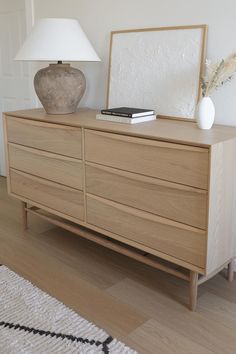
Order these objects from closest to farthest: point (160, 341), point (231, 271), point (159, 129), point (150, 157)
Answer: point (160, 341) → point (150, 157) → point (159, 129) → point (231, 271)

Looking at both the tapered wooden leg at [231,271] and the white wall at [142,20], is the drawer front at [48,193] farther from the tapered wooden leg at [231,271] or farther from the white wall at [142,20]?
the tapered wooden leg at [231,271]

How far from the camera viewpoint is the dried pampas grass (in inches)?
71.6

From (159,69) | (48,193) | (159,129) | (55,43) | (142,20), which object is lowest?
(48,193)

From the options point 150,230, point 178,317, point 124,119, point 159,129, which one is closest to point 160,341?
point 178,317

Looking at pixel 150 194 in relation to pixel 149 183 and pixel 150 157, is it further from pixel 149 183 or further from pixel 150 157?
pixel 150 157

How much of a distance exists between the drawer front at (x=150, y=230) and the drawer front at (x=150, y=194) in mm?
34

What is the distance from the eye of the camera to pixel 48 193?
2.46m

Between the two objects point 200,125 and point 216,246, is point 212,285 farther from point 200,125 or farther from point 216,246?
point 200,125

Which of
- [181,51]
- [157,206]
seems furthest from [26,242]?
[181,51]

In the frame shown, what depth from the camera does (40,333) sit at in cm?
173

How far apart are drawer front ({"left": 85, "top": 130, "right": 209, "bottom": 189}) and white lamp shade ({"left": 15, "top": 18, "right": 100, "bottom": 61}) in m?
0.50

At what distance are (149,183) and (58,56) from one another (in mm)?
911

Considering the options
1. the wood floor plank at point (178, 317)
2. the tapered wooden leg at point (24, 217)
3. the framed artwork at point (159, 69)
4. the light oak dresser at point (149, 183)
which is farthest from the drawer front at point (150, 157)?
the tapered wooden leg at point (24, 217)

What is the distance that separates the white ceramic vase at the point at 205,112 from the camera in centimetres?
188
